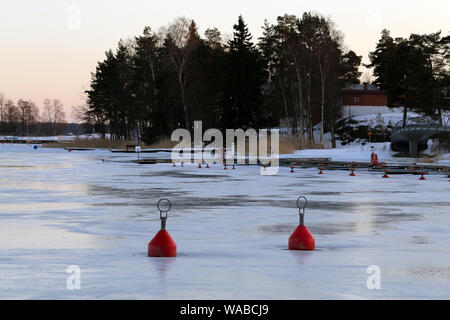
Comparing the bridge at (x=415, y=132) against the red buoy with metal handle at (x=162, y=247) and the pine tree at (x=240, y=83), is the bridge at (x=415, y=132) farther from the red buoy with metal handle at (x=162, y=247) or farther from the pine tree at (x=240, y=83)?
the red buoy with metal handle at (x=162, y=247)

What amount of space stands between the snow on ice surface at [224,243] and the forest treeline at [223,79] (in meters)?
52.1

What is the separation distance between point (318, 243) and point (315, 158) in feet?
125

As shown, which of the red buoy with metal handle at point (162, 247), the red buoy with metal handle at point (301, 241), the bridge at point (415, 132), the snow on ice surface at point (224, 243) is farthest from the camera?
the bridge at point (415, 132)

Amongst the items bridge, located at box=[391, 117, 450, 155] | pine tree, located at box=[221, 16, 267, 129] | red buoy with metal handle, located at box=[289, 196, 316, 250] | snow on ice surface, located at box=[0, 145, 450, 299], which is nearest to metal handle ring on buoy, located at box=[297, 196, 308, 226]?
red buoy with metal handle, located at box=[289, 196, 316, 250]

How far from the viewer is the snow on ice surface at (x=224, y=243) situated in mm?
8141

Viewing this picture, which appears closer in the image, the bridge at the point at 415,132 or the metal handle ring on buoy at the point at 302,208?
the metal handle ring on buoy at the point at 302,208

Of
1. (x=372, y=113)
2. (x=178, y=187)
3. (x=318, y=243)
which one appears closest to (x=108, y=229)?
(x=318, y=243)

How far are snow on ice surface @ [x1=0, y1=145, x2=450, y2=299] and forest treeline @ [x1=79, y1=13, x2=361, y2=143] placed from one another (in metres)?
52.1

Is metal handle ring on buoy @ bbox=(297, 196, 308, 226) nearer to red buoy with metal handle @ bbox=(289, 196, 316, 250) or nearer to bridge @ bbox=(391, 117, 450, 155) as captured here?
red buoy with metal handle @ bbox=(289, 196, 316, 250)

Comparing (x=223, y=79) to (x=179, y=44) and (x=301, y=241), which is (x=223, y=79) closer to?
(x=179, y=44)

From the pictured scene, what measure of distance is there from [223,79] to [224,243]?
83.1m

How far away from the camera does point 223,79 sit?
309 ft

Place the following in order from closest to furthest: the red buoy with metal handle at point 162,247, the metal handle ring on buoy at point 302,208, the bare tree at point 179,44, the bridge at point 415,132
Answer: the red buoy with metal handle at point 162,247, the metal handle ring on buoy at point 302,208, the bridge at point 415,132, the bare tree at point 179,44

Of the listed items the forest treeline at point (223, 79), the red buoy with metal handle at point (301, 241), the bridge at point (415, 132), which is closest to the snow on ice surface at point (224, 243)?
the red buoy with metal handle at point (301, 241)
